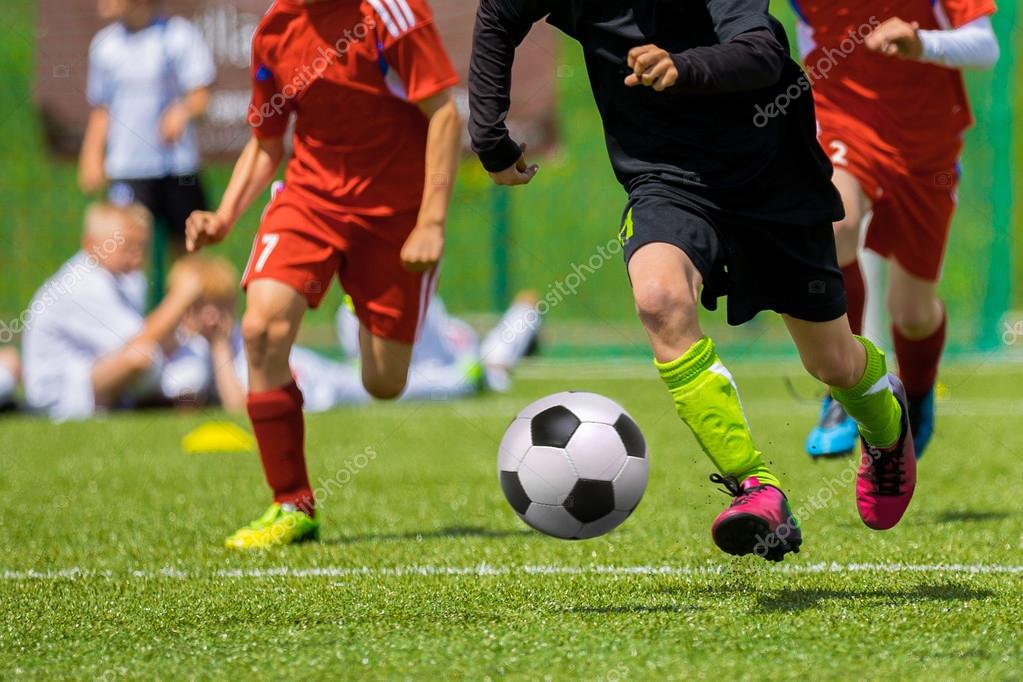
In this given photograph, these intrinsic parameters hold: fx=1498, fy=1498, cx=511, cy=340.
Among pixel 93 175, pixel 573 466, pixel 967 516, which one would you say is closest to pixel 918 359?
pixel 967 516

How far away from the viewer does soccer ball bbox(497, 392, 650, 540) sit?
384 cm

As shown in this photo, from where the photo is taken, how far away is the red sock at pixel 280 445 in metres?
4.79

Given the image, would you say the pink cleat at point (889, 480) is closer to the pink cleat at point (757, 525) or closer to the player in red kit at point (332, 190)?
the pink cleat at point (757, 525)

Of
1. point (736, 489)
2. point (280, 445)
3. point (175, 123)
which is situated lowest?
point (280, 445)

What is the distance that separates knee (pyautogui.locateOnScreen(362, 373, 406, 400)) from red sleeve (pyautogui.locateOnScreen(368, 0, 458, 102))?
0.97 metres

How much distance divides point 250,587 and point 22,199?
12910mm

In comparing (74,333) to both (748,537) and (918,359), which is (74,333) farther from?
(748,537)

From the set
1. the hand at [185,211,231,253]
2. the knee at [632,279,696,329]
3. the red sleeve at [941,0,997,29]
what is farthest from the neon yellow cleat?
the red sleeve at [941,0,997,29]

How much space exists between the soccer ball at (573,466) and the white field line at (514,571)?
0.18 m

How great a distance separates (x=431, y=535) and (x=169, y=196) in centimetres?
634

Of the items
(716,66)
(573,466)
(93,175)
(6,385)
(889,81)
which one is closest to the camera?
(716,66)

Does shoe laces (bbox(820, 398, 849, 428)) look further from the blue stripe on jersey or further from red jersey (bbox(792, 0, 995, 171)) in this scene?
the blue stripe on jersey

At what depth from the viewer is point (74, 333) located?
31.4ft

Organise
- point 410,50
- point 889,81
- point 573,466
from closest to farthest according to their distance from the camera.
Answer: point 573,466 → point 410,50 → point 889,81
